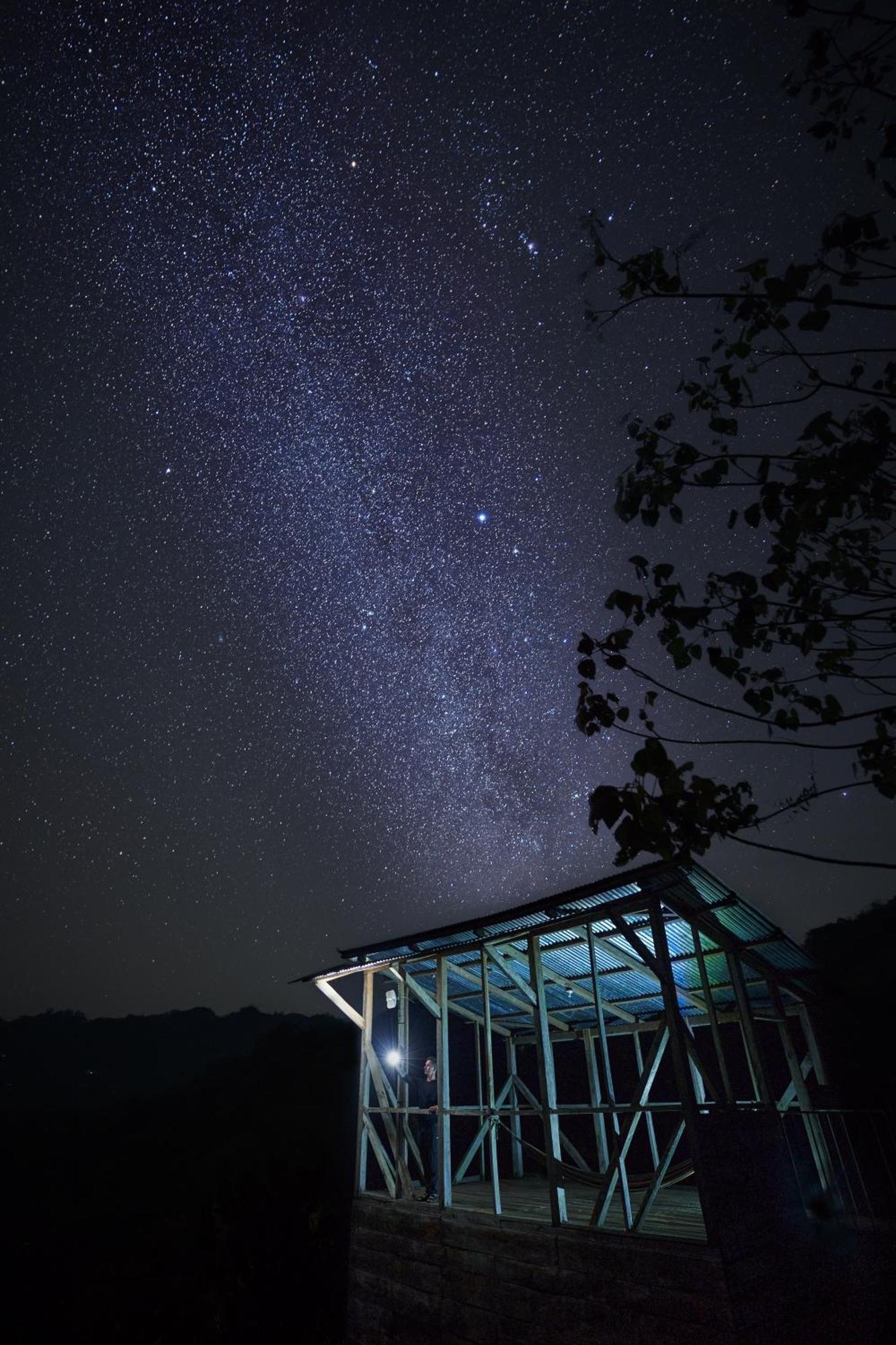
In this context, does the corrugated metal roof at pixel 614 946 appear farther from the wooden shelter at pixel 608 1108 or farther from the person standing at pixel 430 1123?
the person standing at pixel 430 1123

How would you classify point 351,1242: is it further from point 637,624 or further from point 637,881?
point 637,624

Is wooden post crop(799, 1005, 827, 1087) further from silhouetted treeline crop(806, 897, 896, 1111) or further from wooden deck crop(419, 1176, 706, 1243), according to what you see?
wooden deck crop(419, 1176, 706, 1243)

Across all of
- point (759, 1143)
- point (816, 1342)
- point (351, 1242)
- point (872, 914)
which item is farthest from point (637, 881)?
point (872, 914)

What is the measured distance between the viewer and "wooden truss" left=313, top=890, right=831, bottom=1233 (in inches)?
288

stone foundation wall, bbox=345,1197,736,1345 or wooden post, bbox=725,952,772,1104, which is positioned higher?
wooden post, bbox=725,952,772,1104

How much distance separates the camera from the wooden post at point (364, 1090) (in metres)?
10.6

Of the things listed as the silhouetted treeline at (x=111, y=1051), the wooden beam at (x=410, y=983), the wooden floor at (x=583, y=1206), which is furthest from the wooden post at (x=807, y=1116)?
the silhouetted treeline at (x=111, y=1051)

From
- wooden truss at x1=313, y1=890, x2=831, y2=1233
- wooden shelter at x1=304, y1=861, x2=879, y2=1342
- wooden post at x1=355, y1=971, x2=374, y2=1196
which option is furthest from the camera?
wooden post at x1=355, y1=971, x2=374, y2=1196

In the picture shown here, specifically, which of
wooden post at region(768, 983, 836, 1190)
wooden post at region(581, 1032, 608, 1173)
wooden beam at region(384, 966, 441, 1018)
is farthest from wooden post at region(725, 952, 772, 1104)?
wooden beam at region(384, 966, 441, 1018)

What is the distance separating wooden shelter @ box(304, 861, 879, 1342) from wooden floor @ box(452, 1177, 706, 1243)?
0.07 metres

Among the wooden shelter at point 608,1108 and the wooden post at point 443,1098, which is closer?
the wooden shelter at point 608,1108

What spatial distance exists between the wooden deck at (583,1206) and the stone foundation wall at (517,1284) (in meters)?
0.22

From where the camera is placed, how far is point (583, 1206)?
31.4 feet

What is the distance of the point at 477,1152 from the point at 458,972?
5761 mm
